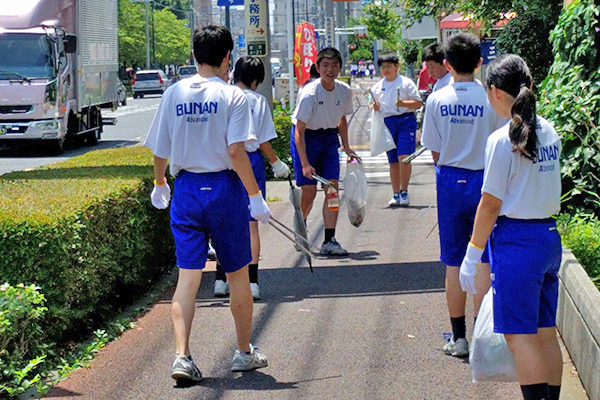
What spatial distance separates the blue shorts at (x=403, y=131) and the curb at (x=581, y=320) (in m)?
6.13

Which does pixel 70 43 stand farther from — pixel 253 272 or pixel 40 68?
pixel 253 272

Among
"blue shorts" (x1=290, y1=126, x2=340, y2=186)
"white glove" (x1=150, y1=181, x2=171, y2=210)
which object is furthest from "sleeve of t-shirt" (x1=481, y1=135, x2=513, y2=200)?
"blue shorts" (x1=290, y1=126, x2=340, y2=186)

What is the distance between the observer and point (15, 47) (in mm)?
21719

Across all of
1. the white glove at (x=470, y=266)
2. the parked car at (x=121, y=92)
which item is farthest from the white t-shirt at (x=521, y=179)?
the parked car at (x=121, y=92)

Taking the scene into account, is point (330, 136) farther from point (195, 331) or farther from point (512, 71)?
point (512, 71)

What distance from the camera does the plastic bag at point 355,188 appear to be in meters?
9.94

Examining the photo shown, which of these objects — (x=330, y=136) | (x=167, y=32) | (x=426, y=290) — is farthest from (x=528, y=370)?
(x=167, y=32)

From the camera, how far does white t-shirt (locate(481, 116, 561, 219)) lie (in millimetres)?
4254

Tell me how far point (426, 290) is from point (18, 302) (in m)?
3.57

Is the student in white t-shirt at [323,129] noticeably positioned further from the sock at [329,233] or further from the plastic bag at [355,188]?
the plastic bag at [355,188]

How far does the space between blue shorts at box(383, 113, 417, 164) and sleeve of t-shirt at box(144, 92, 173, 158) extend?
7.09 meters

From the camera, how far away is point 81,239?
634 cm

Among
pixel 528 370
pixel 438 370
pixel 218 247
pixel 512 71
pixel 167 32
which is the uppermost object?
pixel 167 32

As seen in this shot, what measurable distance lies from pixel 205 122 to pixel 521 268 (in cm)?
205
